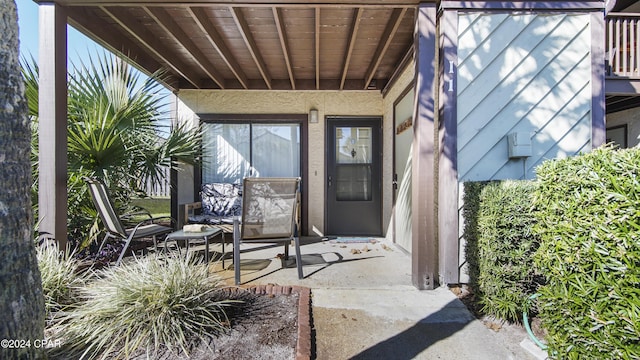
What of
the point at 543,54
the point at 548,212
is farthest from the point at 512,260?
the point at 543,54

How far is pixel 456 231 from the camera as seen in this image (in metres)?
2.89

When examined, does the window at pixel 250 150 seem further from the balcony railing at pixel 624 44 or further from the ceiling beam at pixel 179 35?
the balcony railing at pixel 624 44

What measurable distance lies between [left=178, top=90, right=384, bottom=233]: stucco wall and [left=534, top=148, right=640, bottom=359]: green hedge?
4120 mm

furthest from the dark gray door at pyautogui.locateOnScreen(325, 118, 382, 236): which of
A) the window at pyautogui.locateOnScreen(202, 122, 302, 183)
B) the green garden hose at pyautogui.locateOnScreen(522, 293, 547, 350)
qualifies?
the green garden hose at pyautogui.locateOnScreen(522, 293, 547, 350)

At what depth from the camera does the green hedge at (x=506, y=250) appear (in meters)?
2.21

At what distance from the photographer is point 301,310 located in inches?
89.0

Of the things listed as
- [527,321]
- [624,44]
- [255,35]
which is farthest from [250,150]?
[624,44]

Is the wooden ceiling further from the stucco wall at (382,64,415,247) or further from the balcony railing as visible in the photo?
the balcony railing

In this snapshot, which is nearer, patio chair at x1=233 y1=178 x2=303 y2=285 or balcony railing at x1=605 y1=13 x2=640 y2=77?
patio chair at x1=233 y1=178 x2=303 y2=285

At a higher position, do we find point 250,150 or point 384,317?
point 250,150

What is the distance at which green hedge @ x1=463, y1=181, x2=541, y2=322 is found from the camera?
7.26 ft

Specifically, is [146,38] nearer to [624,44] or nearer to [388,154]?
[388,154]

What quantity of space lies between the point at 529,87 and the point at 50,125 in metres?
4.62

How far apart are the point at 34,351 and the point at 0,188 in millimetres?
674
